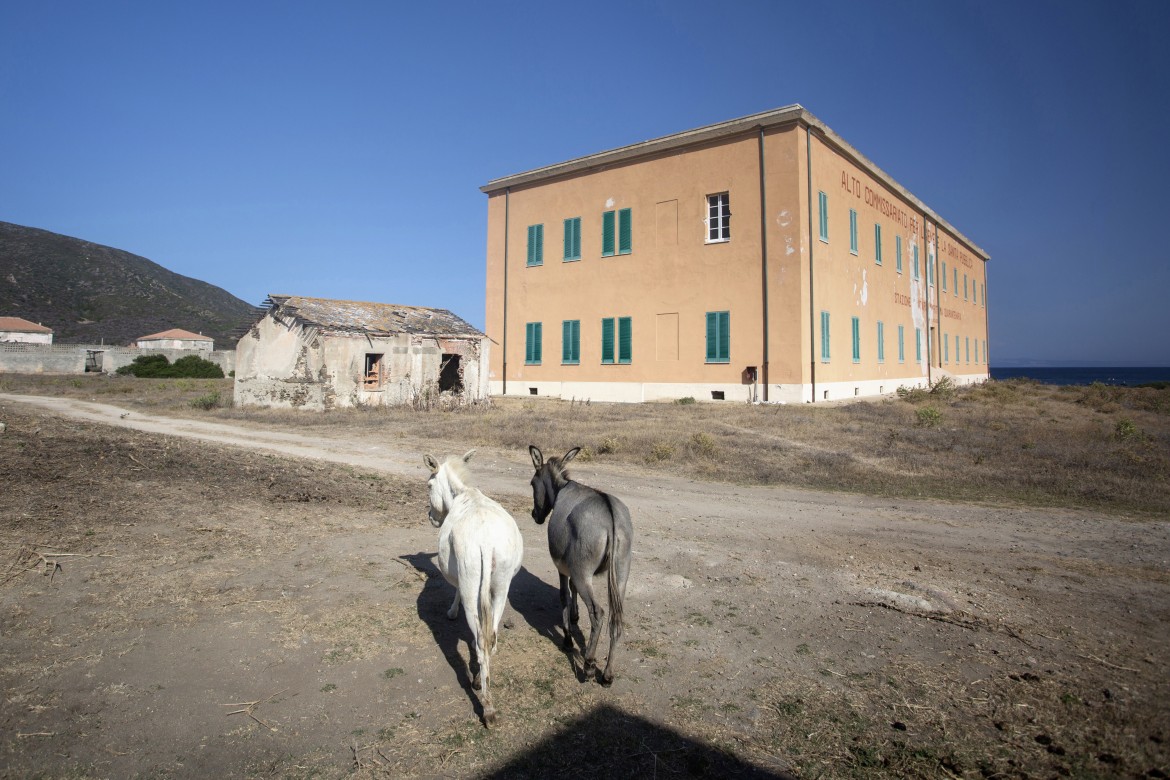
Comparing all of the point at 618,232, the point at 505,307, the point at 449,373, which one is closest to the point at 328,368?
the point at 449,373

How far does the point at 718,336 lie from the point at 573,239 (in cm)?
854

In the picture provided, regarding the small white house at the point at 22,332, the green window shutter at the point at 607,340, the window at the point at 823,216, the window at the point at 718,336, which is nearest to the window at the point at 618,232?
the green window shutter at the point at 607,340

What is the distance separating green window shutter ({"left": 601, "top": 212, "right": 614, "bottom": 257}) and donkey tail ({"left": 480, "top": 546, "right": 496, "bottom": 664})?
79.7 feet

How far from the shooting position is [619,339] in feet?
86.2

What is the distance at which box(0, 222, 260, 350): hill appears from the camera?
7212cm

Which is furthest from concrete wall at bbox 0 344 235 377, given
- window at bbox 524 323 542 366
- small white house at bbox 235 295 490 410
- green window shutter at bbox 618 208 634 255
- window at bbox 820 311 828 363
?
window at bbox 820 311 828 363

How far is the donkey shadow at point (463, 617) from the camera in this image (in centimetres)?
382

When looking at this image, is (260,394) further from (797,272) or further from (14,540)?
(797,272)

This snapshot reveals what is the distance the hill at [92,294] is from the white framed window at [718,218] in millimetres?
64085

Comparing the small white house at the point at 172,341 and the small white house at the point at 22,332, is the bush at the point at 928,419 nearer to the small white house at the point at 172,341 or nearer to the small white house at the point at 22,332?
the small white house at the point at 172,341

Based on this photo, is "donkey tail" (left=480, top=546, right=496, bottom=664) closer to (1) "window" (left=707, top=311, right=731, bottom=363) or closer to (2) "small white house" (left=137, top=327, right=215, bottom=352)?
(1) "window" (left=707, top=311, right=731, bottom=363)

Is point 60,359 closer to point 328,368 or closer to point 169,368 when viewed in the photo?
point 169,368

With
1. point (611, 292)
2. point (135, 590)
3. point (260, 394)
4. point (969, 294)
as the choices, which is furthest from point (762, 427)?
point (969, 294)

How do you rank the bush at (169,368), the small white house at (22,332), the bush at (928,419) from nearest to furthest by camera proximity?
1. the bush at (928,419)
2. the bush at (169,368)
3. the small white house at (22,332)
